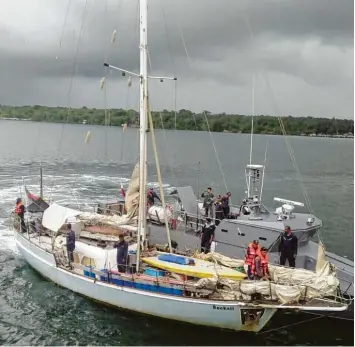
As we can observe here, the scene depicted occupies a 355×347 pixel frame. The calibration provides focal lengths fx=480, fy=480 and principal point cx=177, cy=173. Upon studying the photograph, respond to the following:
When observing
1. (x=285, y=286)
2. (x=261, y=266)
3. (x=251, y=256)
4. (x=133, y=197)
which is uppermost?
(x=133, y=197)

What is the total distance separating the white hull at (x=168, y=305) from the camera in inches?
732

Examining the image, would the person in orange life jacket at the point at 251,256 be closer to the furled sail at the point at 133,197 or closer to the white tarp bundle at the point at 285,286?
the white tarp bundle at the point at 285,286

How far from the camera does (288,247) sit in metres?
20.3

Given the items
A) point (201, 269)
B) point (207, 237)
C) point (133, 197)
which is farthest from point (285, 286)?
point (133, 197)

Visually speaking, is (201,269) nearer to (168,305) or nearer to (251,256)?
(168,305)

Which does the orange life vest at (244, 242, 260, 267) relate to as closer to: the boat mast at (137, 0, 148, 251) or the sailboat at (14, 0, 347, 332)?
the sailboat at (14, 0, 347, 332)

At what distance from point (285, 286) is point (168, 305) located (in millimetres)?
→ 4754

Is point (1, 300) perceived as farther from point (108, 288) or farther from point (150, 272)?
point (150, 272)

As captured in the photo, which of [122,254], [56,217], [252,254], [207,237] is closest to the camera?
[252,254]

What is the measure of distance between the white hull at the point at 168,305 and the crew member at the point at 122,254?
885mm

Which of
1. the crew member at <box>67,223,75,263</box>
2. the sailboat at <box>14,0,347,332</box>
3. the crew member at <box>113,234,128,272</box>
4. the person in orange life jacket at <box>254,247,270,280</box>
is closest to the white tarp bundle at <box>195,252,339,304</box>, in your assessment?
the sailboat at <box>14,0,347,332</box>

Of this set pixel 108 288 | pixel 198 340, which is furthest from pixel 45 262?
pixel 198 340

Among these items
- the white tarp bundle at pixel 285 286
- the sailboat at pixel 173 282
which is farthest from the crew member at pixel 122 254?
the white tarp bundle at pixel 285 286

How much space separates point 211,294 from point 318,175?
200 ft
